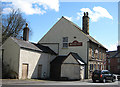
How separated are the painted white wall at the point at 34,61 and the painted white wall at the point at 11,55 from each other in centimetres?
49

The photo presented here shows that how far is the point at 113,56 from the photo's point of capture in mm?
71438

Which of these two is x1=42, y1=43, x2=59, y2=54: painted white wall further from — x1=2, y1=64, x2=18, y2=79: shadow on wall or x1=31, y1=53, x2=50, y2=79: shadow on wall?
x1=2, y1=64, x2=18, y2=79: shadow on wall

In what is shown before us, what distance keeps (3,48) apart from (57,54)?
10.7 metres

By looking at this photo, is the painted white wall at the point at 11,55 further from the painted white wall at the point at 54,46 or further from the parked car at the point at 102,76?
the painted white wall at the point at 54,46

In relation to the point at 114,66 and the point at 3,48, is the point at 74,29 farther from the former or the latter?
the point at 114,66

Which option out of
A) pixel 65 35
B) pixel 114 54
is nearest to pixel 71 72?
pixel 65 35

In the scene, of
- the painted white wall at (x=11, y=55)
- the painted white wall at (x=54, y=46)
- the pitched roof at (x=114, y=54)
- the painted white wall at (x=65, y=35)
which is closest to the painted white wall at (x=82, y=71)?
the painted white wall at (x=65, y=35)

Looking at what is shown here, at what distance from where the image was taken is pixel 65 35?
32125mm

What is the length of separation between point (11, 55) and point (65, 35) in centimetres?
1167

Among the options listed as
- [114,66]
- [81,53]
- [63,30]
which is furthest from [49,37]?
[114,66]

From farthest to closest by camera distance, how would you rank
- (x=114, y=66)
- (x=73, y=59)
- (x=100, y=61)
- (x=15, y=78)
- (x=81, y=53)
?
1. (x=114, y=66)
2. (x=100, y=61)
3. (x=81, y=53)
4. (x=73, y=59)
5. (x=15, y=78)

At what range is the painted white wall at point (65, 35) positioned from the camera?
31141 millimetres

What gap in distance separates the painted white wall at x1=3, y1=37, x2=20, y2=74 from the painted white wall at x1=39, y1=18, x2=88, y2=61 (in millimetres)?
10518

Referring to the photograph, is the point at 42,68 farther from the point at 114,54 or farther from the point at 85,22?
the point at 114,54
